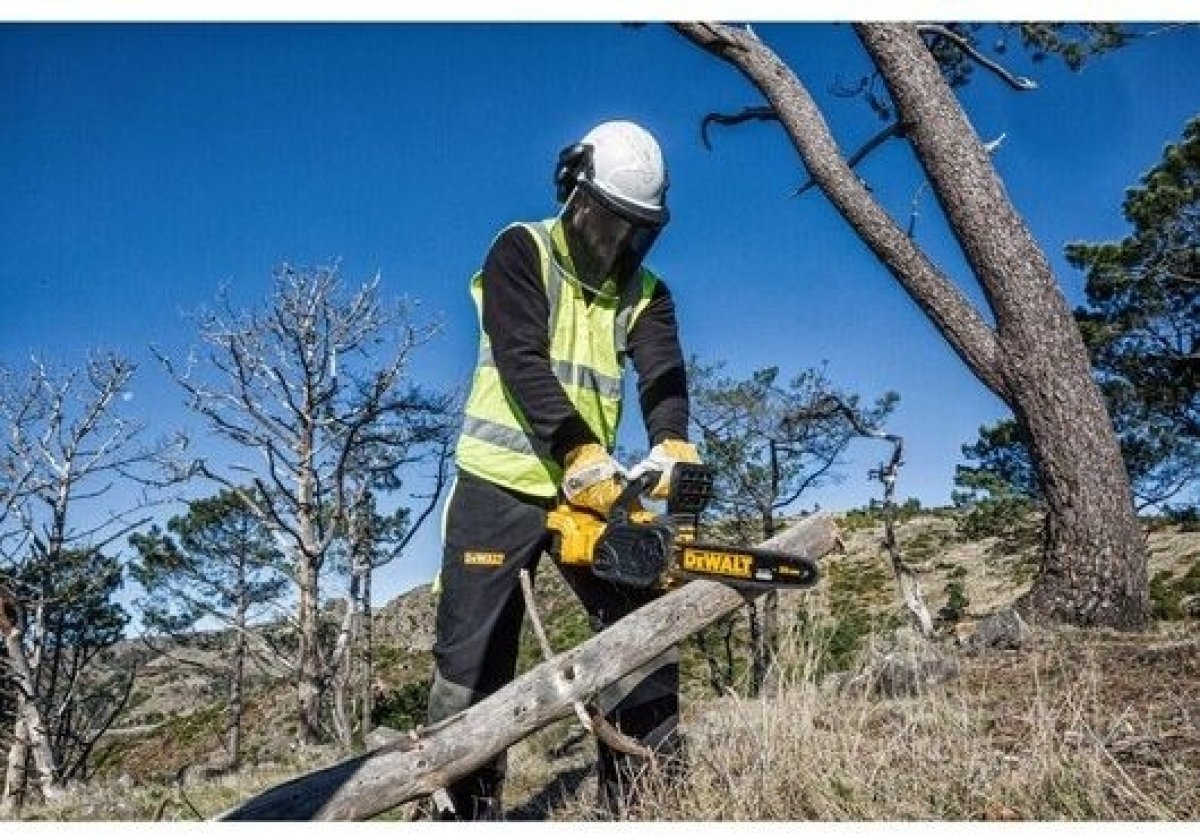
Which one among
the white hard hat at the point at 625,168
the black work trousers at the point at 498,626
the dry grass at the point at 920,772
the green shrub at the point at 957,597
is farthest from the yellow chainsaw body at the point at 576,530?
the green shrub at the point at 957,597

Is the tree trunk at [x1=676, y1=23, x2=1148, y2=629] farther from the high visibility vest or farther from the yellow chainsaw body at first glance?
the yellow chainsaw body

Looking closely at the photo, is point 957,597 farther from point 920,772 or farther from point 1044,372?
point 920,772

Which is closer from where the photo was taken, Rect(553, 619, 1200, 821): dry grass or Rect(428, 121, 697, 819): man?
Rect(553, 619, 1200, 821): dry grass

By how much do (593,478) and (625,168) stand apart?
64 cm

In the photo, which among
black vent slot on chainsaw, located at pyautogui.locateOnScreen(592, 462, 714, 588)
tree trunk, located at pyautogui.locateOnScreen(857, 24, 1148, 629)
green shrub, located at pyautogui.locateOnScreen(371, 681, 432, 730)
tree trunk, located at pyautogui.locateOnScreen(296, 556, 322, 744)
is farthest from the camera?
green shrub, located at pyautogui.locateOnScreen(371, 681, 432, 730)

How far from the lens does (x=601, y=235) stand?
2.34 metres

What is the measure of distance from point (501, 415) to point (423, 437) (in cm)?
1049

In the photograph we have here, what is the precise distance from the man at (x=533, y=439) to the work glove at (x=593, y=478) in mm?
40

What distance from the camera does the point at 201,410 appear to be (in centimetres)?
1228

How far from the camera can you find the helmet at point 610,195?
2.27 m

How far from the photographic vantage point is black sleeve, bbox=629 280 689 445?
244 cm

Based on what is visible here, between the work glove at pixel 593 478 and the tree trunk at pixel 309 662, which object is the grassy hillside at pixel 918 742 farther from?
the tree trunk at pixel 309 662

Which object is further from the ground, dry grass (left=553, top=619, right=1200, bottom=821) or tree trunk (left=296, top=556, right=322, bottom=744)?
tree trunk (left=296, top=556, right=322, bottom=744)

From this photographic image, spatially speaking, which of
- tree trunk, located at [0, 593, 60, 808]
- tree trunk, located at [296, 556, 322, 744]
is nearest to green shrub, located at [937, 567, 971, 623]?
tree trunk, located at [296, 556, 322, 744]
